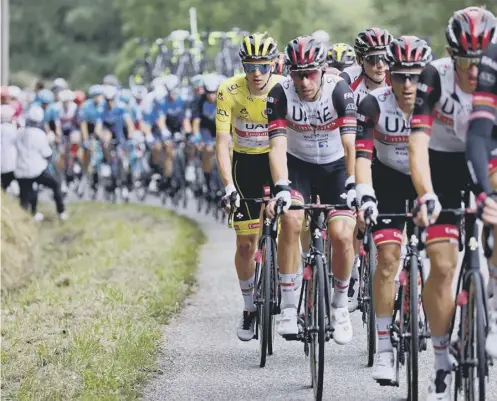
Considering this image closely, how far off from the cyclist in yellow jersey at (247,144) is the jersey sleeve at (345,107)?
814 mm

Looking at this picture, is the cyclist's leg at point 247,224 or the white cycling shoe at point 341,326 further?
the cyclist's leg at point 247,224

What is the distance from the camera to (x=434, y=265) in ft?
22.0

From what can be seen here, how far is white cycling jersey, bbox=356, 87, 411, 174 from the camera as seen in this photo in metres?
7.50

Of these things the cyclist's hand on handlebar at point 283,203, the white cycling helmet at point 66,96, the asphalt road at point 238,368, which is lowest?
the asphalt road at point 238,368

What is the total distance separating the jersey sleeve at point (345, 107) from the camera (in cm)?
858

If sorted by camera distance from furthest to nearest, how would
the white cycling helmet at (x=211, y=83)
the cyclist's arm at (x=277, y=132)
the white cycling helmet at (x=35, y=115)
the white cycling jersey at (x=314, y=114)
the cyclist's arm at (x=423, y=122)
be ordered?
the white cycling helmet at (x=35, y=115)
the white cycling helmet at (x=211, y=83)
the white cycling jersey at (x=314, y=114)
the cyclist's arm at (x=277, y=132)
the cyclist's arm at (x=423, y=122)

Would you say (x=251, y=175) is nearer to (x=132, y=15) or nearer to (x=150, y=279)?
(x=150, y=279)

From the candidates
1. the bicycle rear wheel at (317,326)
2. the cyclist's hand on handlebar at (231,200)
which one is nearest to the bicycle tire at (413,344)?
the bicycle rear wheel at (317,326)

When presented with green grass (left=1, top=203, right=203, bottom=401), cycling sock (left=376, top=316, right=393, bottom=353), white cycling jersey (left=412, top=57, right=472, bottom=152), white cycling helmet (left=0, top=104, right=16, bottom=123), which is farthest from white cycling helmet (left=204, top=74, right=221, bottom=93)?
white cycling jersey (left=412, top=57, right=472, bottom=152)

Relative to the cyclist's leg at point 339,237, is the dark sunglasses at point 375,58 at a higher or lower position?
higher

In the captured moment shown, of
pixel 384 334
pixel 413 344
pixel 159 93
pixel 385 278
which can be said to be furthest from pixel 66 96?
pixel 413 344

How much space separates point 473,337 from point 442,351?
47cm

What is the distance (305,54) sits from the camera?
27.0 ft

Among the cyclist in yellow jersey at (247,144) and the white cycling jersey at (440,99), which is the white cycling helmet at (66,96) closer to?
the cyclist in yellow jersey at (247,144)
